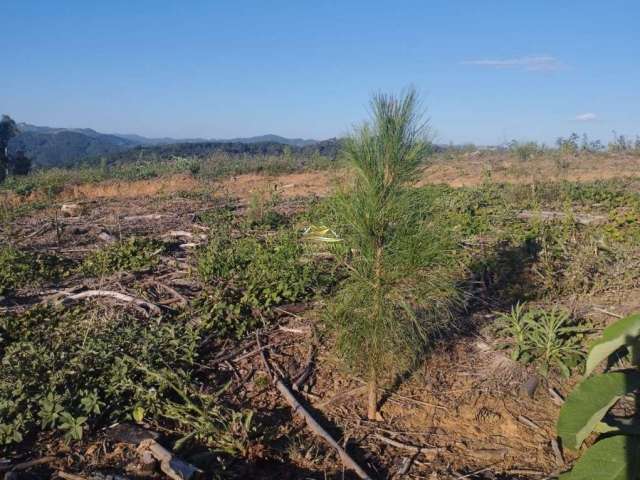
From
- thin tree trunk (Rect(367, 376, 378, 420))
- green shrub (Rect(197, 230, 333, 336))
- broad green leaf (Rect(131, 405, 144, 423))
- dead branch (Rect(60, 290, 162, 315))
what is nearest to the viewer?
broad green leaf (Rect(131, 405, 144, 423))

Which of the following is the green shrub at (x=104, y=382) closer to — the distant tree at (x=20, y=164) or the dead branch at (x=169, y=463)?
the dead branch at (x=169, y=463)

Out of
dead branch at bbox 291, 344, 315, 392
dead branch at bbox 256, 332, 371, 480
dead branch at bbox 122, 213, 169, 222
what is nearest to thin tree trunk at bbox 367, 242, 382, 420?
dead branch at bbox 256, 332, 371, 480

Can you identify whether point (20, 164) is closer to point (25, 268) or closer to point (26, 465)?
point (25, 268)

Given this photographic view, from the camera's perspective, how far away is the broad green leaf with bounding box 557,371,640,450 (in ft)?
6.81

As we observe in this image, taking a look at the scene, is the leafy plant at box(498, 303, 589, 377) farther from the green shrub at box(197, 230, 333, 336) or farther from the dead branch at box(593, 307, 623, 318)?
the green shrub at box(197, 230, 333, 336)

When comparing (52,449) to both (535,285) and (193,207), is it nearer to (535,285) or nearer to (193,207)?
(535,285)

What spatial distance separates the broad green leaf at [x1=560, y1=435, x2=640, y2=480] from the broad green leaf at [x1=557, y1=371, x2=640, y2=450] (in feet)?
0.27

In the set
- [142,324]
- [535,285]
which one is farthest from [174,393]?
[535,285]

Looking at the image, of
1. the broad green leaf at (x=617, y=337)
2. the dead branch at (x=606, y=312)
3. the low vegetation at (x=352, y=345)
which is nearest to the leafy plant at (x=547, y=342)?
the low vegetation at (x=352, y=345)

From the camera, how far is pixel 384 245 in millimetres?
2975

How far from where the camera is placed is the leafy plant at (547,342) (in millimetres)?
3844

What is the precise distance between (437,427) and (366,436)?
19.1 inches

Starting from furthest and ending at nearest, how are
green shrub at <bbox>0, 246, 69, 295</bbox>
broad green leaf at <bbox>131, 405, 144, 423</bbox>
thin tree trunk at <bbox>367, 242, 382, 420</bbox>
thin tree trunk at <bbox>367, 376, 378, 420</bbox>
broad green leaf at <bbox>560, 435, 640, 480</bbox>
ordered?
green shrub at <bbox>0, 246, 69, 295</bbox> < thin tree trunk at <bbox>367, 376, 378, 420</bbox> < broad green leaf at <bbox>131, 405, 144, 423</bbox> < thin tree trunk at <bbox>367, 242, 382, 420</bbox> < broad green leaf at <bbox>560, 435, 640, 480</bbox>

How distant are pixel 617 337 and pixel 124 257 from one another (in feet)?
19.2
